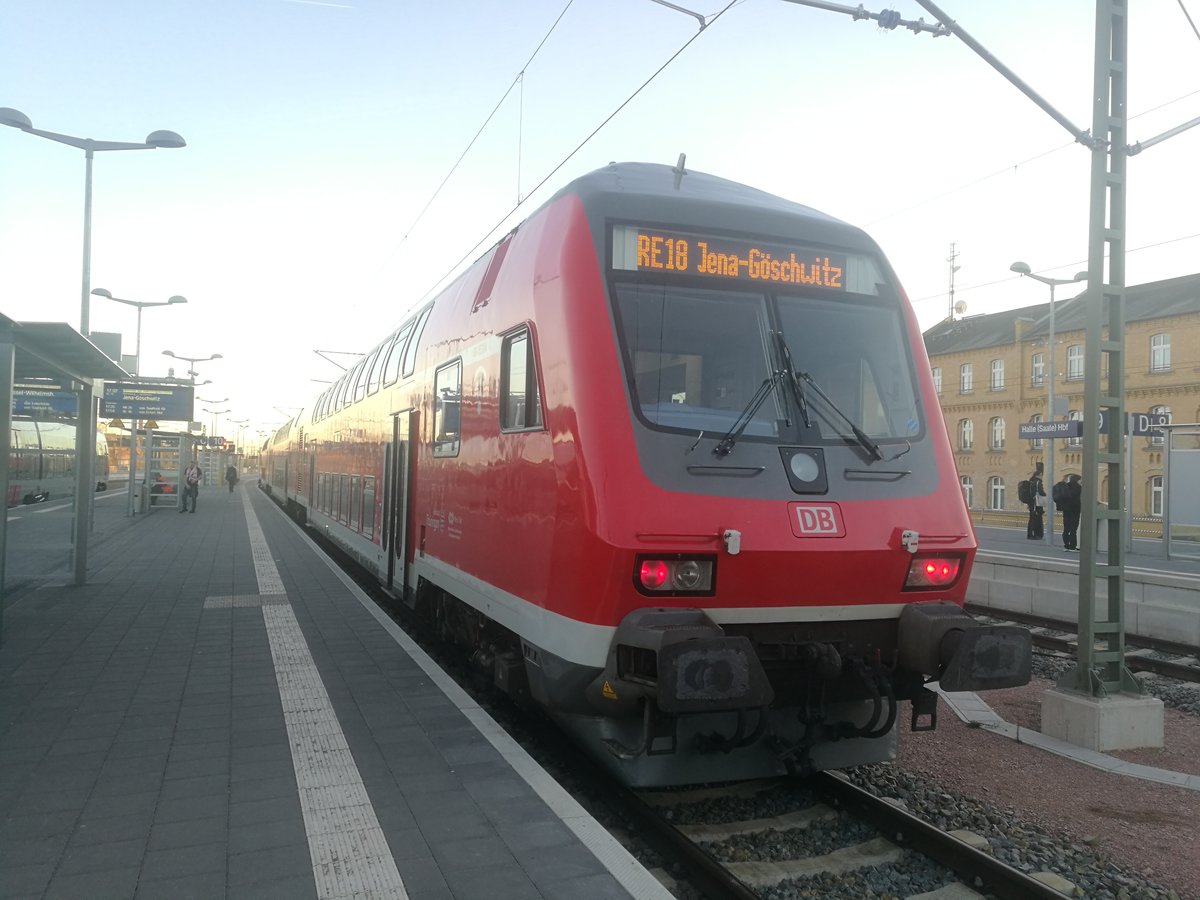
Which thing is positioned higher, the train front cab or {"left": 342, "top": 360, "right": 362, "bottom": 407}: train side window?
{"left": 342, "top": 360, "right": 362, "bottom": 407}: train side window

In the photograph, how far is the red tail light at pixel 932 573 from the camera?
4.91 metres

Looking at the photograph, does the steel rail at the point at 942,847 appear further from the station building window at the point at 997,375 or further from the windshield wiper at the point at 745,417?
the station building window at the point at 997,375

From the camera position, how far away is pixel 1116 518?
7.16m

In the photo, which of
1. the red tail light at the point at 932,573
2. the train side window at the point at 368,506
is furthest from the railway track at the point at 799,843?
the train side window at the point at 368,506

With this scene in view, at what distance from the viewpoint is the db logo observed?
4.61 meters

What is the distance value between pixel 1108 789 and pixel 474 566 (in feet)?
14.0

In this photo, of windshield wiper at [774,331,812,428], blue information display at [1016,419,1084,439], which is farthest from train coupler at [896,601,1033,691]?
blue information display at [1016,419,1084,439]

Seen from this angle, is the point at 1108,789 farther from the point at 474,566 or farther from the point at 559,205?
the point at 559,205

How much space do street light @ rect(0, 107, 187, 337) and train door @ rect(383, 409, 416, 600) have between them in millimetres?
10806

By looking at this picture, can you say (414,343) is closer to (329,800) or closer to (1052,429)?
(329,800)

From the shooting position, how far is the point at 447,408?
24.0ft

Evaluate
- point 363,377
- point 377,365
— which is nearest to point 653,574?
point 377,365

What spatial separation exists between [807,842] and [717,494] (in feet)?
5.95

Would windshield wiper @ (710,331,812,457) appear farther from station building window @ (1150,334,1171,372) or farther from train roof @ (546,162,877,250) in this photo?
station building window @ (1150,334,1171,372)
